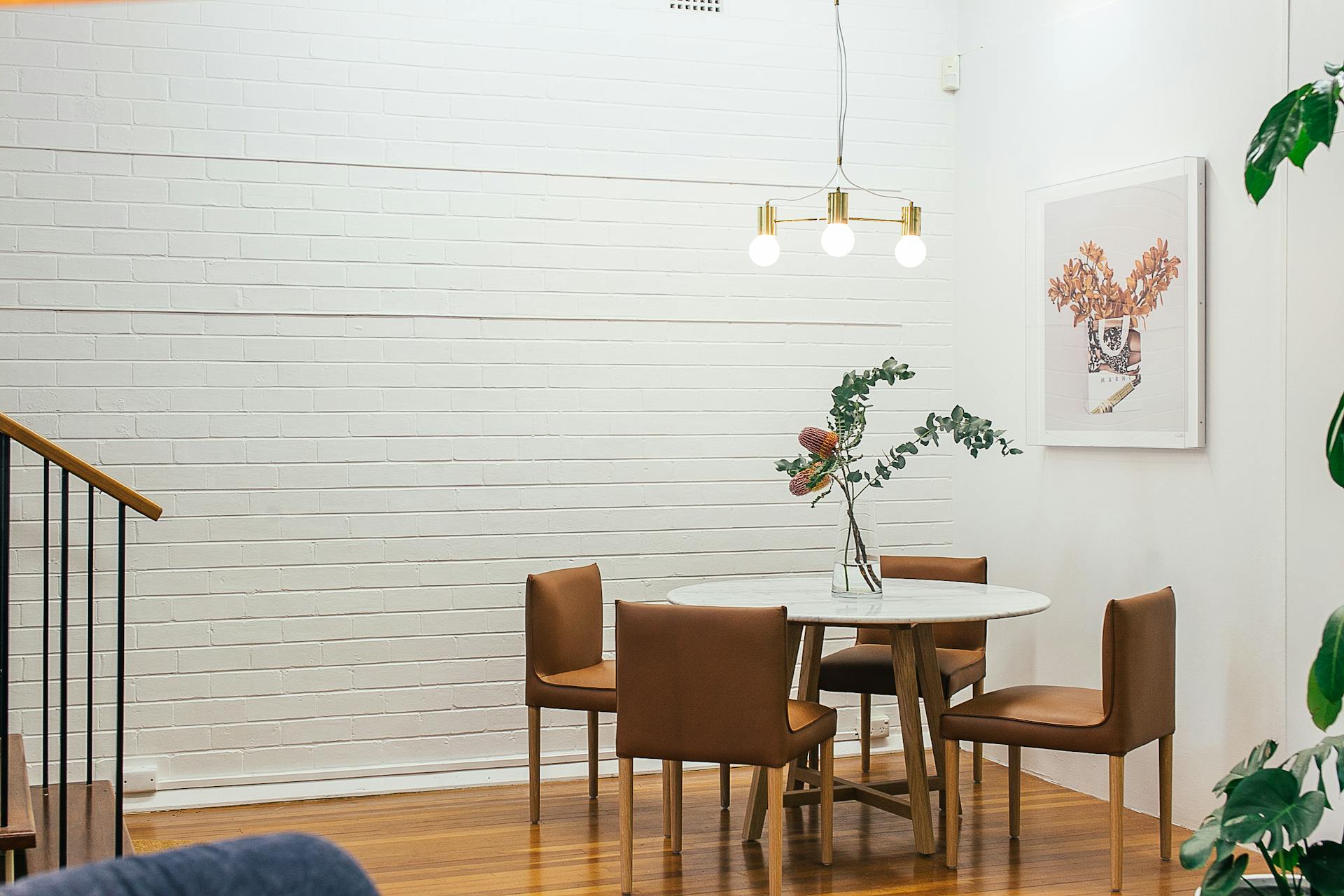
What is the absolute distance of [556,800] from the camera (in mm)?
4566

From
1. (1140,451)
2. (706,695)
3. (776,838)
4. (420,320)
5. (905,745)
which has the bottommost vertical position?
(776,838)

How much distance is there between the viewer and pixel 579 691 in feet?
13.7

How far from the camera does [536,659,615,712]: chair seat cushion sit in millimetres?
4145

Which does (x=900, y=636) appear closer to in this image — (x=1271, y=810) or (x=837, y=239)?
(x=837, y=239)

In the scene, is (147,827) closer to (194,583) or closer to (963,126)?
(194,583)

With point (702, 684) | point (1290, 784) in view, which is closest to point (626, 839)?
point (702, 684)

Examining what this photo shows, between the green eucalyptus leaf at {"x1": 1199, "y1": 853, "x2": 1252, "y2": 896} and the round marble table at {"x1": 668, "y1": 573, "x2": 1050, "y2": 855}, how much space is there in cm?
105

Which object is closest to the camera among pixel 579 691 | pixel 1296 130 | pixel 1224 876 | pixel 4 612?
pixel 1224 876

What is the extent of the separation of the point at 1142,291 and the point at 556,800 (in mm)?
2739

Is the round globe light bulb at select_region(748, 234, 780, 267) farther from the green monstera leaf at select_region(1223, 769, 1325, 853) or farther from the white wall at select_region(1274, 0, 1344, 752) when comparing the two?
the green monstera leaf at select_region(1223, 769, 1325, 853)

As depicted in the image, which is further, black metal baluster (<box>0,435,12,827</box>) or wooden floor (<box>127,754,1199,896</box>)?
wooden floor (<box>127,754,1199,896</box>)

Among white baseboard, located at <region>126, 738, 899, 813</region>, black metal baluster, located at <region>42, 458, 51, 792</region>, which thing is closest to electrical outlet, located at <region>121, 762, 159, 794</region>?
white baseboard, located at <region>126, 738, 899, 813</region>

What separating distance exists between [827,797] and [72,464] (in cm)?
224

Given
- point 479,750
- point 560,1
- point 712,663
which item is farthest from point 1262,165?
point 479,750
